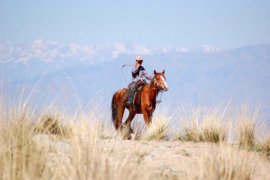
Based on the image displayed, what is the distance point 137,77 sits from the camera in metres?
12.7

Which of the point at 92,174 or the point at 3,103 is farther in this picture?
the point at 3,103

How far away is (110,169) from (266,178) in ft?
7.51

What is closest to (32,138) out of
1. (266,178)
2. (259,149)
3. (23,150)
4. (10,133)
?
(10,133)

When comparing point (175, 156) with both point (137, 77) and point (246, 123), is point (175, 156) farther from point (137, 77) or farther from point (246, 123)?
point (137, 77)

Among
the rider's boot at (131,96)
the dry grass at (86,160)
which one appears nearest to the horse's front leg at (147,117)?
the rider's boot at (131,96)

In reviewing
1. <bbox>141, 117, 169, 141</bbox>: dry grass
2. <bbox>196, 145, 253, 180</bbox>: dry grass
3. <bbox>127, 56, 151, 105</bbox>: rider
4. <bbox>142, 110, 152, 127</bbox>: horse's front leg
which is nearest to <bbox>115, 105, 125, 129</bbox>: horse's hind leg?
<bbox>127, 56, 151, 105</bbox>: rider

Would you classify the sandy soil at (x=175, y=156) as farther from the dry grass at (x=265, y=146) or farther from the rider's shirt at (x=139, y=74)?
the rider's shirt at (x=139, y=74)

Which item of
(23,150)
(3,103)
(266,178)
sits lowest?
(266,178)

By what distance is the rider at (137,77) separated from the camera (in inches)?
486

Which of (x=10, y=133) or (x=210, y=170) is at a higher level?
(x=10, y=133)

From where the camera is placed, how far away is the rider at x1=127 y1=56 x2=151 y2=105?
40.5ft

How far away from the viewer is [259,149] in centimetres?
947

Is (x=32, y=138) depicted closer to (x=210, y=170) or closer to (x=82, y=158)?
(x=82, y=158)

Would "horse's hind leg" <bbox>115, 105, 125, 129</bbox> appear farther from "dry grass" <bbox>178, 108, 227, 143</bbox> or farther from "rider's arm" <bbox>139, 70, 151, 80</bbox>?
"dry grass" <bbox>178, 108, 227, 143</bbox>
